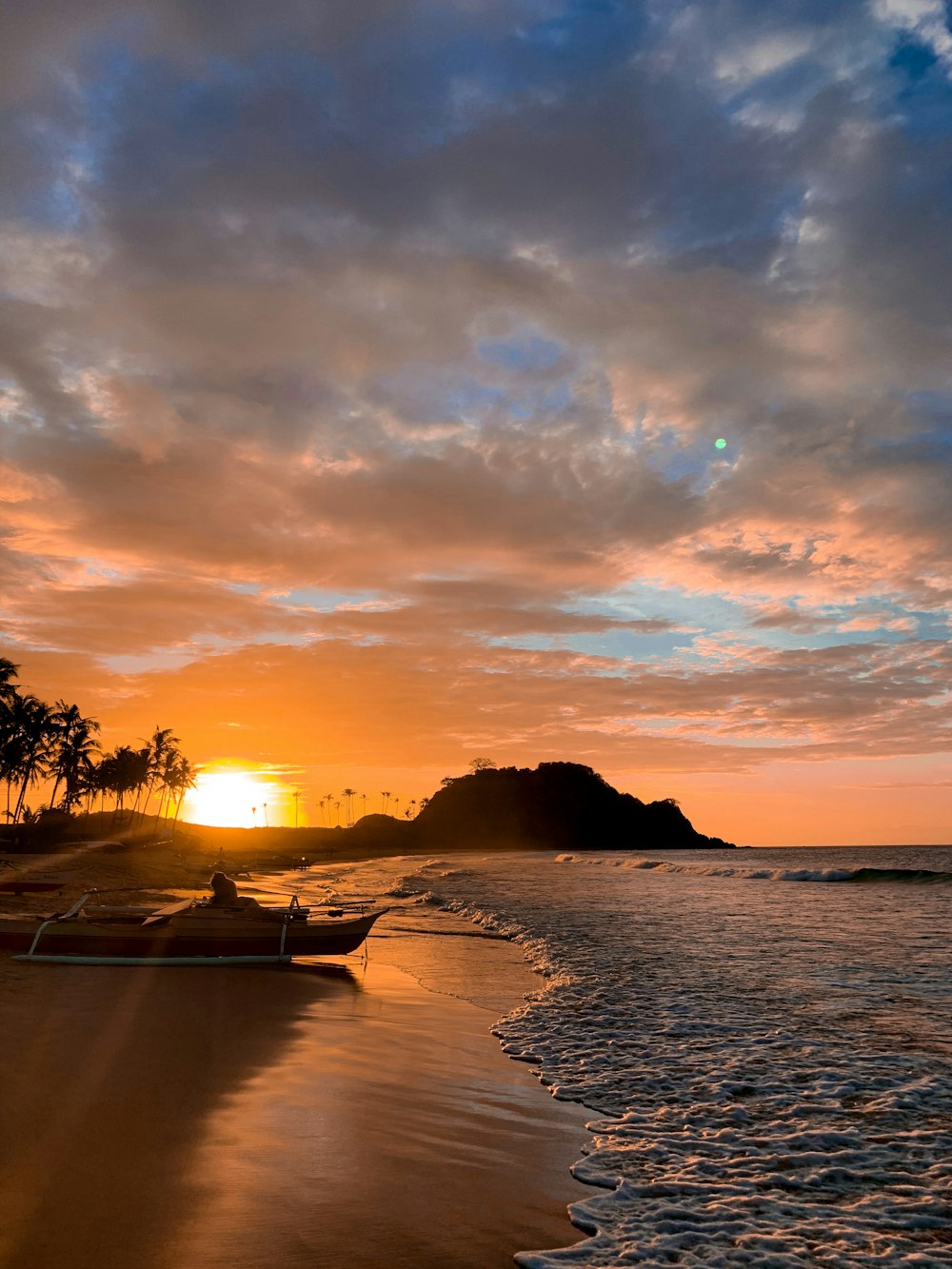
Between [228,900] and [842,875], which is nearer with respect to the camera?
[228,900]

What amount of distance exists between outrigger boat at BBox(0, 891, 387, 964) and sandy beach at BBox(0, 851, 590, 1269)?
3.61m

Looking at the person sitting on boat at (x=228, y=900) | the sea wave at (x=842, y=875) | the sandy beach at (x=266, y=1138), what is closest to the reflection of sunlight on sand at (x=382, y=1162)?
the sandy beach at (x=266, y=1138)

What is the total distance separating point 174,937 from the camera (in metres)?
19.9

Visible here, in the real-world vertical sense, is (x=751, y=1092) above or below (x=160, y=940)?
below

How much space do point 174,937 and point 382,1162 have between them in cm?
1382

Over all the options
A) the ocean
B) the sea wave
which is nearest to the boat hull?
the ocean

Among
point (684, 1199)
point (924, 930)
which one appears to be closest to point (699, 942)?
point (924, 930)

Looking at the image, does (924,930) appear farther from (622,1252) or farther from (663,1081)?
(622,1252)

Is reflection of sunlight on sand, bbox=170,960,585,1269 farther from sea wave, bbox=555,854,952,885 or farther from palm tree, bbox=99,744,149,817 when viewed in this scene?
palm tree, bbox=99,744,149,817

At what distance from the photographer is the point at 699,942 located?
26297mm

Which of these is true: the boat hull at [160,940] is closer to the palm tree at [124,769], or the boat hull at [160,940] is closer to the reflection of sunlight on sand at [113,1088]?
the reflection of sunlight on sand at [113,1088]

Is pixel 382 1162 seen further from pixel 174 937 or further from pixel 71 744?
pixel 71 744

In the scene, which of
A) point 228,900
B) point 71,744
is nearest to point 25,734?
point 71,744

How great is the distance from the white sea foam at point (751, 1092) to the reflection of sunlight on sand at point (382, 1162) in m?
0.47
